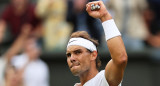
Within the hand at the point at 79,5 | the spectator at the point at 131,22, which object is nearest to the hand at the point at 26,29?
the hand at the point at 79,5

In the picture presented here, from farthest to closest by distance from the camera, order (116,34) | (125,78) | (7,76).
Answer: (125,78)
(7,76)
(116,34)

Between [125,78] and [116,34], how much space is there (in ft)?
18.8

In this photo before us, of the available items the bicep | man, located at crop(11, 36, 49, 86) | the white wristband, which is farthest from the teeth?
man, located at crop(11, 36, 49, 86)

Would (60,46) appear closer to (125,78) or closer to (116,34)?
(125,78)

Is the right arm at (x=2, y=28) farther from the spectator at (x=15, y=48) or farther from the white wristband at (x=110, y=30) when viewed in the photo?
the white wristband at (x=110, y=30)

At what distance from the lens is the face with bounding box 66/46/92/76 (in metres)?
5.17

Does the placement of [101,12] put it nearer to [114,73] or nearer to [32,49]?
[114,73]

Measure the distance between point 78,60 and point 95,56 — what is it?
27 cm

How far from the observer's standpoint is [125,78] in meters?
10.4

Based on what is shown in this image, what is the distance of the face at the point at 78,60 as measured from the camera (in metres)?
5.17

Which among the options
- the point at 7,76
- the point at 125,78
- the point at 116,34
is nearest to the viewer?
the point at 116,34

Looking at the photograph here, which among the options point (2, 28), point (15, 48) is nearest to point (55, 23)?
point (15, 48)

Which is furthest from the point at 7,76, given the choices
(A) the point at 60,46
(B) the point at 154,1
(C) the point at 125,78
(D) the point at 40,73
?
(B) the point at 154,1

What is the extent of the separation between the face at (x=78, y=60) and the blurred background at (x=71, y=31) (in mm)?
4817
